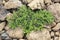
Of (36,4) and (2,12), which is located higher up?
(36,4)

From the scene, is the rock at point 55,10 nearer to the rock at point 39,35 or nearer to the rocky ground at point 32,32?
the rocky ground at point 32,32

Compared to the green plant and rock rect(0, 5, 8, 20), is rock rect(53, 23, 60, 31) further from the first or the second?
rock rect(0, 5, 8, 20)

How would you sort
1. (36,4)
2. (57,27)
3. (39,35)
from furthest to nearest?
(36,4), (57,27), (39,35)

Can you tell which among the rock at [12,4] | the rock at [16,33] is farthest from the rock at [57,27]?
the rock at [12,4]

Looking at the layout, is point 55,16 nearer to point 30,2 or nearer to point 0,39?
point 30,2

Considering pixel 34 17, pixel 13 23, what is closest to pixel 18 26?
pixel 13 23

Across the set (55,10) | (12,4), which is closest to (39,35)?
(55,10)

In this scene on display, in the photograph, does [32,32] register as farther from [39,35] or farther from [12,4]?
[12,4]
